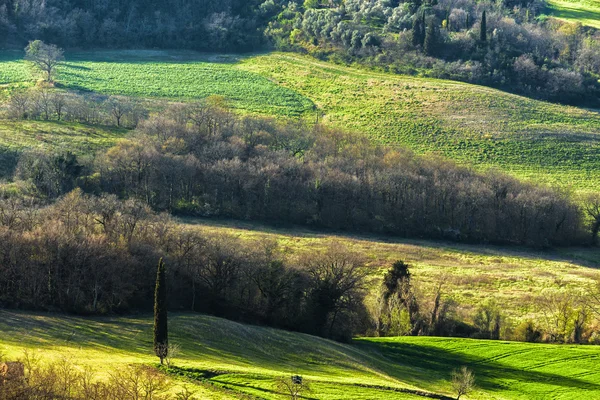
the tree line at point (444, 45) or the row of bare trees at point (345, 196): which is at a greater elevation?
the tree line at point (444, 45)

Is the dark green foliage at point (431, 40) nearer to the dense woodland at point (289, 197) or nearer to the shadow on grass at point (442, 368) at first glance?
the dense woodland at point (289, 197)

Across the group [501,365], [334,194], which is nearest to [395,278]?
[501,365]

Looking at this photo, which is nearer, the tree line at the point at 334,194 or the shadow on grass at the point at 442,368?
the shadow on grass at the point at 442,368

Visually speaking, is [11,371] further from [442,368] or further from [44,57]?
[44,57]

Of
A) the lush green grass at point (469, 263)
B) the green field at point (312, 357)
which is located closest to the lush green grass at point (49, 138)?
the lush green grass at point (469, 263)

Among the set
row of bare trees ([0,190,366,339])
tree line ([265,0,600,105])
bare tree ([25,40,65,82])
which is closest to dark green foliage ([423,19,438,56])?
tree line ([265,0,600,105])

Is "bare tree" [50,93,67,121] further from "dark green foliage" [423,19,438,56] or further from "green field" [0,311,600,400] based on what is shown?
"green field" [0,311,600,400]

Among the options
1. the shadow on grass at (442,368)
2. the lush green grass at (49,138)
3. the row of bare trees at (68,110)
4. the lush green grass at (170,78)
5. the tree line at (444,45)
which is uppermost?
the tree line at (444,45)
